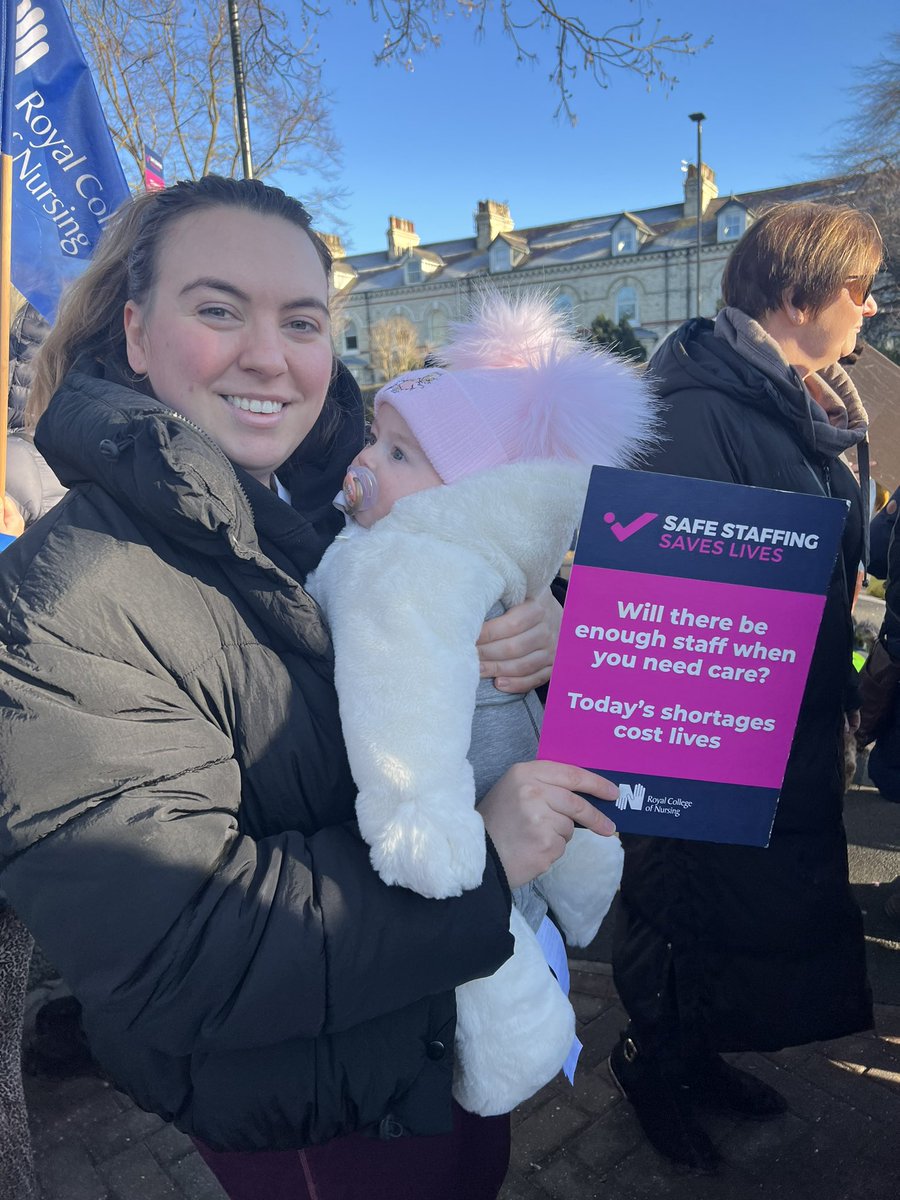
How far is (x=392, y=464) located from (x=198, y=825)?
2.50 ft

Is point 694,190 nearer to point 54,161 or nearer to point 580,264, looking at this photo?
point 580,264

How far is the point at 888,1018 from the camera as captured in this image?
127 inches

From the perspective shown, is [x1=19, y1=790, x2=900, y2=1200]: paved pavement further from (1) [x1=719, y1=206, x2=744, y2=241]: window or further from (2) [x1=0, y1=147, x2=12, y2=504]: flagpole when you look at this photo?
(1) [x1=719, y1=206, x2=744, y2=241]: window

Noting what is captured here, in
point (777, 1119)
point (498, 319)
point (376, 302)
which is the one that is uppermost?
point (376, 302)

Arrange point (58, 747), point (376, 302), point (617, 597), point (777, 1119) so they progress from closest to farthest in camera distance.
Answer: point (58, 747), point (617, 597), point (777, 1119), point (376, 302)

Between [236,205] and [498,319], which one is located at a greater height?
[236,205]

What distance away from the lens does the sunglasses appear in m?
2.70

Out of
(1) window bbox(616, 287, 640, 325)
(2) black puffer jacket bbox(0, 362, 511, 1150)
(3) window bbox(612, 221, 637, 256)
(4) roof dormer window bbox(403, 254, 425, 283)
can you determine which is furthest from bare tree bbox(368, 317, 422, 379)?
(2) black puffer jacket bbox(0, 362, 511, 1150)

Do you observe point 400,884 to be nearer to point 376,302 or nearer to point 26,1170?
point 26,1170

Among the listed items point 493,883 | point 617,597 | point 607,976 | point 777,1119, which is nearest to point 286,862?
point 493,883

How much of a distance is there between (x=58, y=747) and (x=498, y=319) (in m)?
1.14

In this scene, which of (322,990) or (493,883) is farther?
(493,883)

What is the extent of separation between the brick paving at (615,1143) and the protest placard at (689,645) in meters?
1.65

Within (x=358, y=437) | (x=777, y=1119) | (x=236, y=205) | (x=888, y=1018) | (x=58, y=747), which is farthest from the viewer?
(x=888, y=1018)
